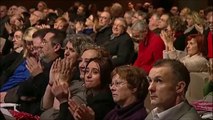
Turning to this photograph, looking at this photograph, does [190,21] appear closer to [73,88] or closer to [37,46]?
[37,46]

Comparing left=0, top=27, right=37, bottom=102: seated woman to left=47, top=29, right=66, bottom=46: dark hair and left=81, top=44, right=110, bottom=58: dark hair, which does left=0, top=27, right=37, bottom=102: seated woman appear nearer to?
left=47, top=29, right=66, bottom=46: dark hair

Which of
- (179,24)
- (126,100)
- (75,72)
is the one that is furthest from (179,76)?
(179,24)

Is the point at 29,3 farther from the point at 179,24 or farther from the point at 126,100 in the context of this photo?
the point at 126,100

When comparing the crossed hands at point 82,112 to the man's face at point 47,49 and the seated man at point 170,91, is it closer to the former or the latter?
the seated man at point 170,91

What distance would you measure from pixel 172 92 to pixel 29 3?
45.5 ft

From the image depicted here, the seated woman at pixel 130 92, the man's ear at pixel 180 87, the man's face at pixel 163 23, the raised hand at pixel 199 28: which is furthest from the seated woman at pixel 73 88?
the raised hand at pixel 199 28

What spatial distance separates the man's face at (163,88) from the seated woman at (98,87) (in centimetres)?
72

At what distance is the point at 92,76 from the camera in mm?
3838

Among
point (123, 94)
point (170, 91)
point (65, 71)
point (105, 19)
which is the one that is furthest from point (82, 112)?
point (105, 19)

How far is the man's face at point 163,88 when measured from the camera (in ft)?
10.1

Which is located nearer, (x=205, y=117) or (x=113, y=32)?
(x=205, y=117)

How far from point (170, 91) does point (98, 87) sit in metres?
0.92

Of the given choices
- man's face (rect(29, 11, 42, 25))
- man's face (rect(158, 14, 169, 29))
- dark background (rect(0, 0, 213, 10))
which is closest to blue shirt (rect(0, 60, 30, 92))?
man's face (rect(29, 11, 42, 25))

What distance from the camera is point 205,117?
13.8 ft
